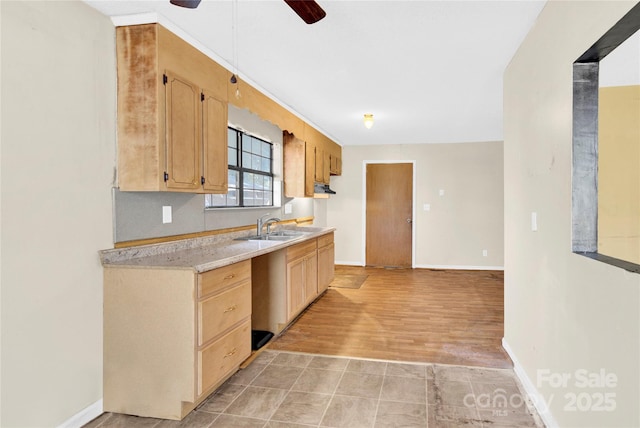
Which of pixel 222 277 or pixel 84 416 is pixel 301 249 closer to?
pixel 222 277

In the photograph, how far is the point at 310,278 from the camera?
4379mm

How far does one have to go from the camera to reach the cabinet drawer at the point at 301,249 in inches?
147

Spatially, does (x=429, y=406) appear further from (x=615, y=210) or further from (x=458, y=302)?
(x=458, y=302)

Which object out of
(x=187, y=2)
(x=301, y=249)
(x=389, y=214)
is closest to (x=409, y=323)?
(x=301, y=249)

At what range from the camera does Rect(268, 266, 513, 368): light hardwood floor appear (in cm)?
322

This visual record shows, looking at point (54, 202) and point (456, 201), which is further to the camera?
point (456, 201)

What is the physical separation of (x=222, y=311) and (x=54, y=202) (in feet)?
3.53

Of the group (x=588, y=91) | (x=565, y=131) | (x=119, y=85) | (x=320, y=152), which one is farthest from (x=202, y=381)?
(x=320, y=152)

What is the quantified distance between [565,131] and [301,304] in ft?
9.35

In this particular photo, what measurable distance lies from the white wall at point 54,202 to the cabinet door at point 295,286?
5.58 feet

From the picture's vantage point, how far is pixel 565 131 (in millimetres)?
1932

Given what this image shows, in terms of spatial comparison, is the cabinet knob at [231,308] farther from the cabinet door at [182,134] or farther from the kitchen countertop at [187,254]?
the cabinet door at [182,134]

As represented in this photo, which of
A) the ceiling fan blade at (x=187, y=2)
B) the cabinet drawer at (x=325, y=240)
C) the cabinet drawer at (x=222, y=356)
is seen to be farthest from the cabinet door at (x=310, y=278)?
the ceiling fan blade at (x=187, y=2)

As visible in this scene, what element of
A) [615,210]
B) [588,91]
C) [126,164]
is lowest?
[615,210]
